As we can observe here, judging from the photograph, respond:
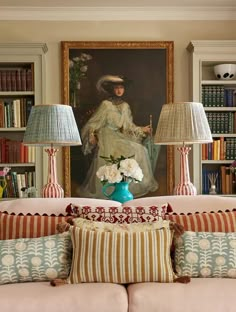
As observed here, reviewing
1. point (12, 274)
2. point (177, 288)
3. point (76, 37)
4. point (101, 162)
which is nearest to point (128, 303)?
point (177, 288)

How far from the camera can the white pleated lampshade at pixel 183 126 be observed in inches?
117

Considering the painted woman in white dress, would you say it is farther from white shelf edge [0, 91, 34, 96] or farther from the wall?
white shelf edge [0, 91, 34, 96]

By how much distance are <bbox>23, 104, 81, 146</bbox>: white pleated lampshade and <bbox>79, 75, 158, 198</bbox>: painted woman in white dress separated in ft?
5.21

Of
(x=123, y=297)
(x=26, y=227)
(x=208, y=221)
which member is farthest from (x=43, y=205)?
(x=208, y=221)

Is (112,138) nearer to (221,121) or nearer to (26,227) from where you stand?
(221,121)

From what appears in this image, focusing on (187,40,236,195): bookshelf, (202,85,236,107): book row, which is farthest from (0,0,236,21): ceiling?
(202,85,236,107): book row

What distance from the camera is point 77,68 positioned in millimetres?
4734

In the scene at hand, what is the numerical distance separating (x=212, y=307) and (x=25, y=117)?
9.80 feet

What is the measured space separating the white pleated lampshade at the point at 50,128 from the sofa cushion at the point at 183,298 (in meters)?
1.17

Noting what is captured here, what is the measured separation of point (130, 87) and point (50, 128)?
1.90 metres

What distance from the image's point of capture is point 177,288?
88.5 inches

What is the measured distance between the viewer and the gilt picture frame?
4.72 metres

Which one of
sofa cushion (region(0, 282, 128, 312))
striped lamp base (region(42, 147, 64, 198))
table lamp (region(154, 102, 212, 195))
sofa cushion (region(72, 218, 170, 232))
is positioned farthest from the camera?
striped lamp base (region(42, 147, 64, 198))

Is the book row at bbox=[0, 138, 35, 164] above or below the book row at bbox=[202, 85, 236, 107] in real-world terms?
below
